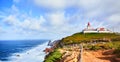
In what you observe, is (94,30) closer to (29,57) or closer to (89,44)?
(29,57)

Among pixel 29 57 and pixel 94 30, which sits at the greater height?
pixel 94 30

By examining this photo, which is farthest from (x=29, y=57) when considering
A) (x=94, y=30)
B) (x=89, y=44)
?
(x=94, y=30)

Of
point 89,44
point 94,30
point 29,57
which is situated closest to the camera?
point 89,44

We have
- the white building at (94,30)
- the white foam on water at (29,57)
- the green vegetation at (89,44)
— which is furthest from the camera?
the white building at (94,30)

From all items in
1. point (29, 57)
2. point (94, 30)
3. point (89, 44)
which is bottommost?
point (29, 57)

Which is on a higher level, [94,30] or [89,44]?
[94,30]

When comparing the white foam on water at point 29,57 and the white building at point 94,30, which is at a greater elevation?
the white building at point 94,30

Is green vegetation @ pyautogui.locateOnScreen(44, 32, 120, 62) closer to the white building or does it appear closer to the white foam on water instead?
the white foam on water

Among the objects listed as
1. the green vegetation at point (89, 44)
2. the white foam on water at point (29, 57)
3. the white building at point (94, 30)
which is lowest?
the white foam on water at point (29, 57)

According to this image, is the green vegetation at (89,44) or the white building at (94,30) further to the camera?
the white building at (94,30)

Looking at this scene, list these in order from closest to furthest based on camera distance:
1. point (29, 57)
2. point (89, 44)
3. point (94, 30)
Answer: point (89, 44) < point (29, 57) < point (94, 30)

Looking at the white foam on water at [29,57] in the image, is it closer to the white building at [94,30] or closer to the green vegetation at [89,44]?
the green vegetation at [89,44]

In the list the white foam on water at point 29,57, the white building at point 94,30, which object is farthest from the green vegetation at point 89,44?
the white building at point 94,30

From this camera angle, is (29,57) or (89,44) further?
(29,57)
